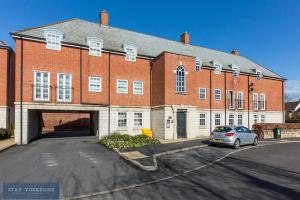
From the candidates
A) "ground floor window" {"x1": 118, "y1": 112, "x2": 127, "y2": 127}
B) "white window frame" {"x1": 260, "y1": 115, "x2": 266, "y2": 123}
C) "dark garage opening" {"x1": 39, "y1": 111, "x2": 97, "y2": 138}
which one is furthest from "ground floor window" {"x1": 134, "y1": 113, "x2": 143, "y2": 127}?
"white window frame" {"x1": 260, "y1": 115, "x2": 266, "y2": 123}

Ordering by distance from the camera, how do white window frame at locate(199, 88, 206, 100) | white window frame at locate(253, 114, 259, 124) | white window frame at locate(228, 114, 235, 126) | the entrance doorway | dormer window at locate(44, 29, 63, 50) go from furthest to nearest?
white window frame at locate(253, 114, 259, 124) → white window frame at locate(228, 114, 235, 126) → white window frame at locate(199, 88, 206, 100) → the entrance doorway → dormer window at locate(44, 29, 63, 50)

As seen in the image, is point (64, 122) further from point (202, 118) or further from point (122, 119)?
point (202, 118)

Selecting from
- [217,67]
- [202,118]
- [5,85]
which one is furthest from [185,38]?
[5,85]

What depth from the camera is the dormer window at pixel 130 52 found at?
20.6 m

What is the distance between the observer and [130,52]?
2081 centimetres

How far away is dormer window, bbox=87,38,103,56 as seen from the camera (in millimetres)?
19078

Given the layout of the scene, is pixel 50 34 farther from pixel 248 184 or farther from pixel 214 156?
pixel 248 184

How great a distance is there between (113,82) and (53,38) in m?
6.13

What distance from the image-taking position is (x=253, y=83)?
96.4ft

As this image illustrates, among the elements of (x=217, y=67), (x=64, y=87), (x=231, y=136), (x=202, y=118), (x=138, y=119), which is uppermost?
(x=217, y=67)

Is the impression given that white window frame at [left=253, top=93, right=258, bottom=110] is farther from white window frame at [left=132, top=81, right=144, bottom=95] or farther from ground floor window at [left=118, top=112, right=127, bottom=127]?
ground floor window at [left=118, top=112, right=127, bottom=127]

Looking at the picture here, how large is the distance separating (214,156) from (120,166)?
5534mm

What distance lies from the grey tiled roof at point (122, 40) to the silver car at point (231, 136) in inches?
417

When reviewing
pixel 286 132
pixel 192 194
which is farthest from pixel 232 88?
pixel 192 194
